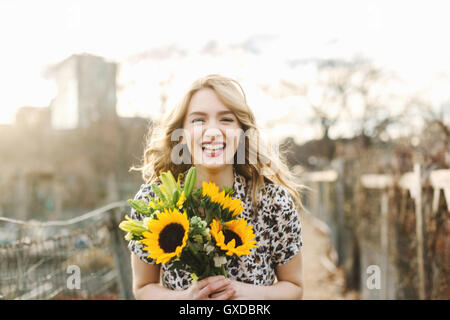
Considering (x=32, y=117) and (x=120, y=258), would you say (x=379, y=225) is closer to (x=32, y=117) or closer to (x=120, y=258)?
(x=120, y=258)

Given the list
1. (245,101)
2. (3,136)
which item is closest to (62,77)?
(3,136)

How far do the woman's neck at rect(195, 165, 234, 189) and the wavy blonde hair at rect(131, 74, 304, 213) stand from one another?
109mm

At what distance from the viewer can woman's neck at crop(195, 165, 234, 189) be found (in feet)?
6.35

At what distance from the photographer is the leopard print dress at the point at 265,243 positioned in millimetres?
1855

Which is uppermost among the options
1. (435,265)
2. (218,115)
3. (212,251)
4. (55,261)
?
(218,115)

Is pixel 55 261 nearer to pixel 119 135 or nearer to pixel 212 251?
pixel 212 251

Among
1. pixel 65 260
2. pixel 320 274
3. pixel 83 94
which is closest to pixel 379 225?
pixel 320 274

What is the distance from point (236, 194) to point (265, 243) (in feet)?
0.83

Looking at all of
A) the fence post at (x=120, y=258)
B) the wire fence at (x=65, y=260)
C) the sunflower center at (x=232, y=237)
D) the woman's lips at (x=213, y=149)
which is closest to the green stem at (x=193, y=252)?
the sunflower center at (x=232, y=237)

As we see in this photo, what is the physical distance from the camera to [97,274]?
12.0 ft

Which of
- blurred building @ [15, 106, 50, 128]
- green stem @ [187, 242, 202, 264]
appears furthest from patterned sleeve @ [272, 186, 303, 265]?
blurred building @ [15, 106, 50, 128]

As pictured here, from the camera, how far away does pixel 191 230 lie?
1.48 metres

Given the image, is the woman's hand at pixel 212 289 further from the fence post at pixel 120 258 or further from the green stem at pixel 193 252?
the fence post at pixel 120 258
